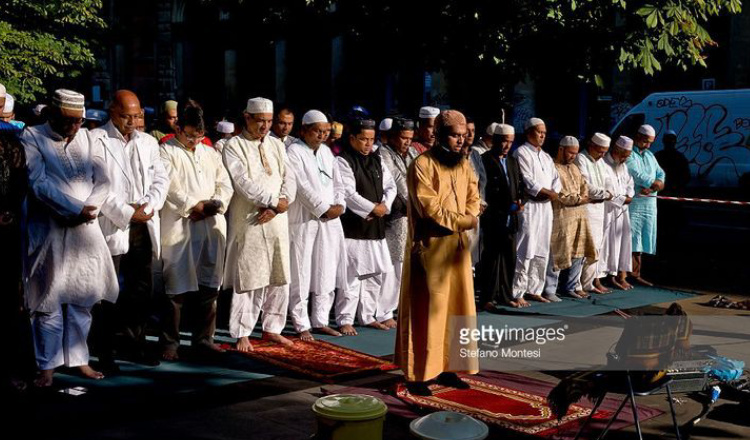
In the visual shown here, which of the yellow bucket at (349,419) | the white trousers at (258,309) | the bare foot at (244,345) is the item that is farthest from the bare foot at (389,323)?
the yellow bucket at (349,419)

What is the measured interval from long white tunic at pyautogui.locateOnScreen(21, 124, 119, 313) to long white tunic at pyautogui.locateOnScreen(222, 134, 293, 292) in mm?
1213

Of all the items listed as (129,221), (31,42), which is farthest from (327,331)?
(31,42)

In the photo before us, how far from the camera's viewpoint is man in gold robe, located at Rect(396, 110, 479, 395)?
242 inches

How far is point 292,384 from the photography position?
6422 millimetres

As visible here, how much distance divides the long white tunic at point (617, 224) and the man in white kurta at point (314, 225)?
3914 mm

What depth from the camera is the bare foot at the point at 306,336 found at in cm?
779

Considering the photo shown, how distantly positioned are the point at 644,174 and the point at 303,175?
4.99 m

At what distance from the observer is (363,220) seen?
27.1 feet

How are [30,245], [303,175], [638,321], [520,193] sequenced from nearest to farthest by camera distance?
[638,321] < [30,245] < [303,175] < [520,193]

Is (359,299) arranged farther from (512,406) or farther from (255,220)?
(512,406)

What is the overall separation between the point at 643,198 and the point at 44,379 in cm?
744

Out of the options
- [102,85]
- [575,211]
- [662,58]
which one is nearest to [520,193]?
[575,211]

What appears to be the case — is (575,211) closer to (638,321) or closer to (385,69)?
(385,69)

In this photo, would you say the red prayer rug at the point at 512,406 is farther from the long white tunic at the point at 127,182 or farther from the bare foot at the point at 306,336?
the long white tunic at the point at 127,182
